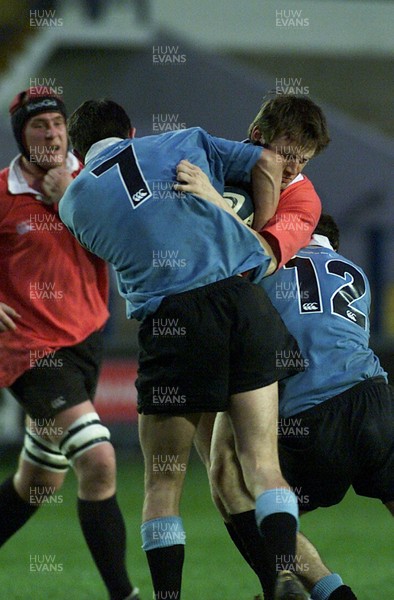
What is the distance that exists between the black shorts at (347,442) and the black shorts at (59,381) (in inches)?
47.1

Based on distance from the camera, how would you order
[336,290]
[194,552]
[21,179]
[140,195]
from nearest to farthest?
[140,195] < [336,290] < [21,179] < [194,552]

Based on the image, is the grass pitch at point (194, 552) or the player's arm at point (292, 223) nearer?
the player's arm at point (292, 223)

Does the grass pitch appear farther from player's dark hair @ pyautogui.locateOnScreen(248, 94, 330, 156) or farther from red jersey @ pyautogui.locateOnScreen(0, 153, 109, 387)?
player's dark hair @ pyautogui.locateOnScreen(248, 94, 330, 156)

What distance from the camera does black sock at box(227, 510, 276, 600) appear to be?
14.0 feet

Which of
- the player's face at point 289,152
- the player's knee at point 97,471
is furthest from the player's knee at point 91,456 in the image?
the player's face at point 289,152

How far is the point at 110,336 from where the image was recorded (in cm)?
1077

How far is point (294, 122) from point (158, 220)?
24.7 inches

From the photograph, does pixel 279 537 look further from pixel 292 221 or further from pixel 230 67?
pixel 230 67

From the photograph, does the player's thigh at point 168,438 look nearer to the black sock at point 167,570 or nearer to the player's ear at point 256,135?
the black sock at point 167,570

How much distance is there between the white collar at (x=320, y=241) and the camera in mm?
4554

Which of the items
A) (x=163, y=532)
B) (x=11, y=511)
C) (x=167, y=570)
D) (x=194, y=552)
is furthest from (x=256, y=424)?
(x=194, y=552)

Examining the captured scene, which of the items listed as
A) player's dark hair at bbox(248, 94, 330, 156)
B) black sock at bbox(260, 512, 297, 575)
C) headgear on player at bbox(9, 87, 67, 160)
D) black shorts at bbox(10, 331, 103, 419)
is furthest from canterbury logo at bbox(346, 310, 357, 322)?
headgear on player at bbox(9, 87, 67, 160)

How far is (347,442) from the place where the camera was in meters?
4.18

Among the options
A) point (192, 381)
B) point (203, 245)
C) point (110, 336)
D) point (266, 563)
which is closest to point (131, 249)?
point (203, 245)
